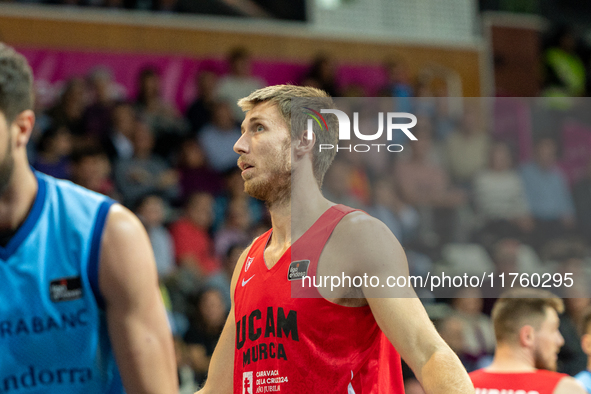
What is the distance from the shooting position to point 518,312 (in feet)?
11.7

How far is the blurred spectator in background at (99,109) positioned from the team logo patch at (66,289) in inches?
211

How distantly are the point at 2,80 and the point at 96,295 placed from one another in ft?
2.33

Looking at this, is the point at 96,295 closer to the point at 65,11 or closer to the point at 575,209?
the point at 575,209

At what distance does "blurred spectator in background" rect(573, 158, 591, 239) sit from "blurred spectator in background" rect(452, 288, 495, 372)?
691 millimetres

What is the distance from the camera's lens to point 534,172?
4316 millimetres

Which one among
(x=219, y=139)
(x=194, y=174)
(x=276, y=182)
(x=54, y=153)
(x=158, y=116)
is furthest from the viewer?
(x=219, y=139)

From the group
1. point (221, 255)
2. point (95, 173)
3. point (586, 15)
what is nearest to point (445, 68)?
point (586, 15)

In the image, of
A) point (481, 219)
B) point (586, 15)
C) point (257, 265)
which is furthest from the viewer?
point (586, 15)

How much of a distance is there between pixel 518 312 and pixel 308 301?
5.53 feet

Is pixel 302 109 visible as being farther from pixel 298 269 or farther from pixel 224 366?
pixel 224 366

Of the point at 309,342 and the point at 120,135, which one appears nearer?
the point at 309,342

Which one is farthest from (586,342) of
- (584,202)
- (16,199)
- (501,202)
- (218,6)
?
(218,6)

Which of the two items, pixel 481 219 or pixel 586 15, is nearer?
pixel 481 219

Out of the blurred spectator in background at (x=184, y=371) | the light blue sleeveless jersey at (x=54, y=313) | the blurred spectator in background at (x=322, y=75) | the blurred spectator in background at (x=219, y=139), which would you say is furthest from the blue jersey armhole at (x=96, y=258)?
the blurred spectator in background at (x=322, y=75)
